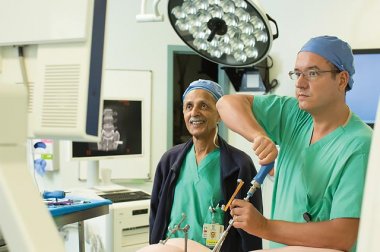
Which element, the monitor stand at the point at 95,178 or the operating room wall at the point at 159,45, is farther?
the operating room wall at the point at 159,45

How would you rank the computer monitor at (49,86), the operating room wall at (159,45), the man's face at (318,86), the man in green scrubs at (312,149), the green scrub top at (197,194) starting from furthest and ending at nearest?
the operating room wall at (159,45)
the green scrub top at (197,194)
the man's face at (318,86)
the man in green scrubs at (312,149)
the computer monitor at (49,86)

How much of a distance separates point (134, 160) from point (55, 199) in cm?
157

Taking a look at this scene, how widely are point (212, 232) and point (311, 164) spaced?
1.46ft

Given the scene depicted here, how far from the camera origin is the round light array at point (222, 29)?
1226 millimetres

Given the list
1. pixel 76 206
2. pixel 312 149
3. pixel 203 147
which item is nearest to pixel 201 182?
pixel 203 147

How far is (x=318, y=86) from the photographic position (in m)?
1.32

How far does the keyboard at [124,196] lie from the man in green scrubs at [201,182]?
102 cm

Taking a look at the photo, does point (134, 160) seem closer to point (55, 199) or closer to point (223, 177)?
point (55, 199)

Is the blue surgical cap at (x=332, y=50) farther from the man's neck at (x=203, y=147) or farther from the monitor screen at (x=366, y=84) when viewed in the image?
the monitor screen at (x=366, y=84)

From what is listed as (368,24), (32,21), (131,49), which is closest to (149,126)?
(131,49)

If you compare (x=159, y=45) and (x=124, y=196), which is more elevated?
(x=159, y=45)

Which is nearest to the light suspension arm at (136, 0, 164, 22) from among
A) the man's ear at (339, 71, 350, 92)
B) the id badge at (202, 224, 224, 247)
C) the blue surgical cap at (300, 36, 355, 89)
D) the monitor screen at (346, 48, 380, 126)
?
the blue surgical cap at (300, 36, 355, 89)

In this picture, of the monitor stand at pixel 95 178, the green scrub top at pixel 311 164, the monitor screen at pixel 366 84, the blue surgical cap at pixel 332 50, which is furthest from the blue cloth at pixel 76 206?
the monitor screen at pixel 366 84

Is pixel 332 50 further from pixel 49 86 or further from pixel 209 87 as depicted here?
pixel 49 86
